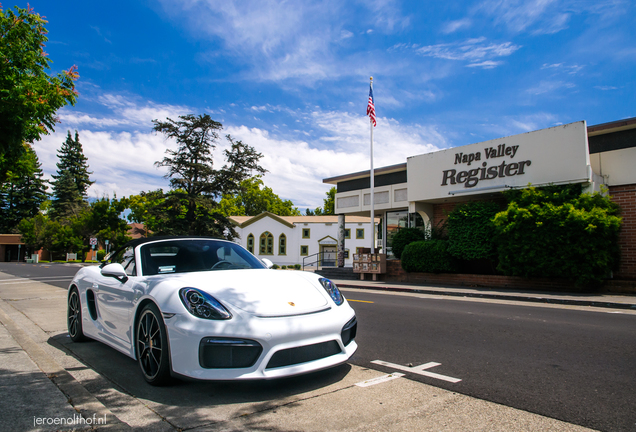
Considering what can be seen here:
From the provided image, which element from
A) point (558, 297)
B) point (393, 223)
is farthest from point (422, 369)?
point (393, 223)

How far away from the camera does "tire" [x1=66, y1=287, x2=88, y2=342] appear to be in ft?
17.3

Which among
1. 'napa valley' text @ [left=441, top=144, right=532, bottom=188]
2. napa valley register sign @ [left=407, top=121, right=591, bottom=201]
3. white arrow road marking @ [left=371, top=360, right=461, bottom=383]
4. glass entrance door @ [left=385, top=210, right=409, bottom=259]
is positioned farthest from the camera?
glass entrance door @ [left=385, top=210, right=409, bottom=259]

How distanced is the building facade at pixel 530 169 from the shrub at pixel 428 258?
239 cm

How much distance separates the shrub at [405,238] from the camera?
19.4 meters

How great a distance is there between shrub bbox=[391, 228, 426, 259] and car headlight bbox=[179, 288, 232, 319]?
16699 millimetres

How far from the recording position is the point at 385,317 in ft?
25.6

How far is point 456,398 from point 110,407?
2721 mm

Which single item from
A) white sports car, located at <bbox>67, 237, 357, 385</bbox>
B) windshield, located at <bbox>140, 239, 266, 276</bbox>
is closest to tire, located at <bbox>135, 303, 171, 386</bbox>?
white sports car, located at <bbox>67, 237, 357, 385</bbox>

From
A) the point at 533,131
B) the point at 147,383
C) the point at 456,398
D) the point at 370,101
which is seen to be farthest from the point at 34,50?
the point at 370,101

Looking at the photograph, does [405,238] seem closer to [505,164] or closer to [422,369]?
[505,164]

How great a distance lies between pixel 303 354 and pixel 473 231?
13.8 metres

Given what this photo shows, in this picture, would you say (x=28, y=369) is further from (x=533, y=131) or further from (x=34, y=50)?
(x=533, y=131)

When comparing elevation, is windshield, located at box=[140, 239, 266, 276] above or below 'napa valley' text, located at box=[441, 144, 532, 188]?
below

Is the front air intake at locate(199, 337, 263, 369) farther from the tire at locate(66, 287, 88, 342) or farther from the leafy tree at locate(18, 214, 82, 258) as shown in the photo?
the leafy tree at locate(18, 214, 82, 258)
